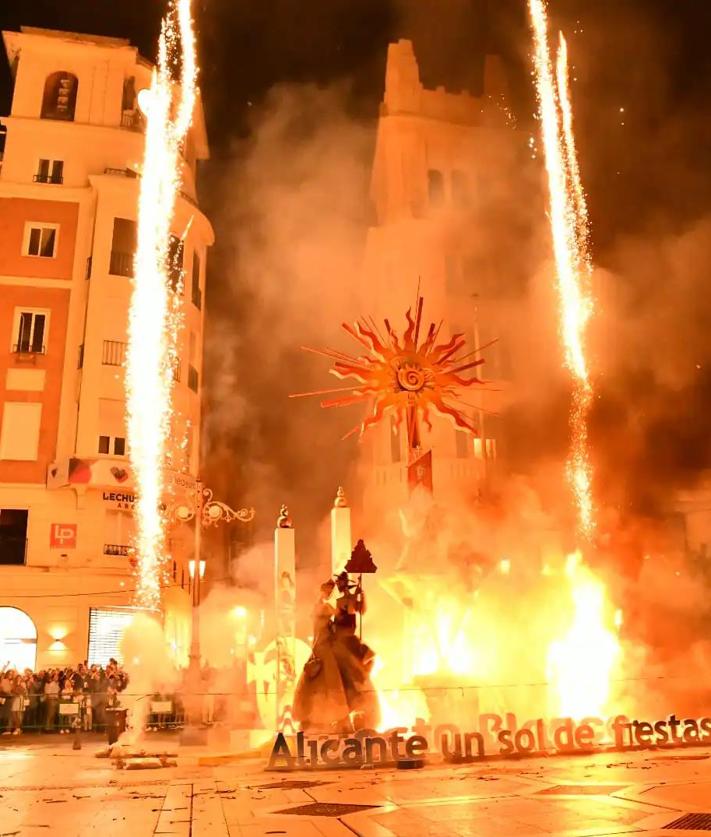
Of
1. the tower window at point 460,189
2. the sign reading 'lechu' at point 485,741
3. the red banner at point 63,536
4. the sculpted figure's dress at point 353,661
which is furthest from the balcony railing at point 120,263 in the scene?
the sign reading 'lechu' at point 485,741

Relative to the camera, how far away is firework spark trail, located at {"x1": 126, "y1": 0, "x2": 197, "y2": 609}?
24.7 meters

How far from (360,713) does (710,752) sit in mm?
5013

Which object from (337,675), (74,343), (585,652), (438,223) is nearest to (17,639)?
(74,343)

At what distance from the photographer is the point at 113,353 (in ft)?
82.4

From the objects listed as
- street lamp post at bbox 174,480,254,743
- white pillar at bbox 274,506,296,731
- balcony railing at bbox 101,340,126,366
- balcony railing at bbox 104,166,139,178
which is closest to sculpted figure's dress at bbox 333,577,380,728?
white pillar at bbox 274,506,296,731

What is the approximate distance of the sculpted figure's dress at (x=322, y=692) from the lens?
12.2 meters

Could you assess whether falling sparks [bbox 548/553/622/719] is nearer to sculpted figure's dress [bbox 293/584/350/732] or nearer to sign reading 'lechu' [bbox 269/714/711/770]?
sign reading 'lechu' [bbox 269/714/711/770]

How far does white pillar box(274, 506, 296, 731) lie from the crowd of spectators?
15.7 ft

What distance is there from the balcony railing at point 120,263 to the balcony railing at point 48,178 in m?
3.36

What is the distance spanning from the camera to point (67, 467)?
23.6 metres

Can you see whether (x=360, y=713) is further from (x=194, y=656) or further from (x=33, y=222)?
(x=33, y=222)

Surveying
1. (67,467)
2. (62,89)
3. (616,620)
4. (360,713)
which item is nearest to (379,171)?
(62,89)

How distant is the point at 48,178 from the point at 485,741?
23145 mm

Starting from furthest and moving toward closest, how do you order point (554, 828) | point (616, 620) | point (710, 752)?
point (616, 620)
point (710, 752)
point (554, 828)
